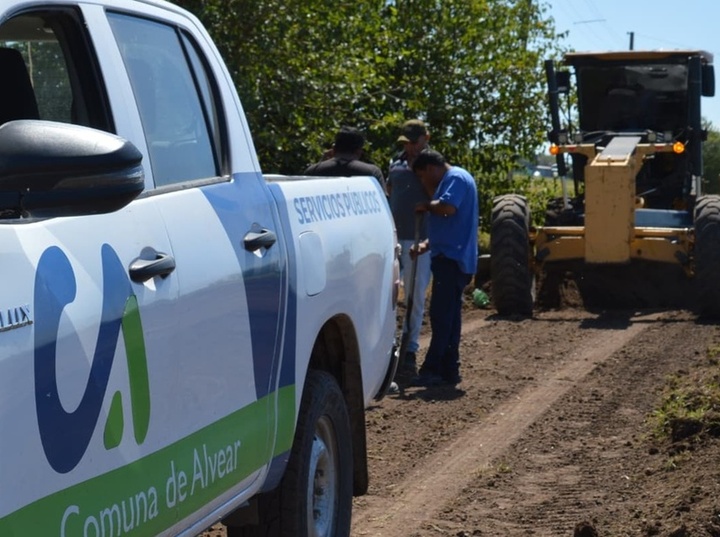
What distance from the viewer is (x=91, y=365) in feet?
9.23

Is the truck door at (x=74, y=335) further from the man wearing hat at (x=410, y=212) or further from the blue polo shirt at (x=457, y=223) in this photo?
the man wearing hat at (x=410, y=212)

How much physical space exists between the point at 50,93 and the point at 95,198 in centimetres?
114

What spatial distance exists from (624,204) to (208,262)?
35.9ft

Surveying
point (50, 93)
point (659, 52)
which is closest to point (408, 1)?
point (659, 52)

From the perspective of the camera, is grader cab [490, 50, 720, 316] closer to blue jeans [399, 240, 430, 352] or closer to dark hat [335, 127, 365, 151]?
blue jeans [399, 240, 430, 352]

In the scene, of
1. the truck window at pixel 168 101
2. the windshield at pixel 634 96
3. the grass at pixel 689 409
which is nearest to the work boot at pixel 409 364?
the grass at pixel 689 409

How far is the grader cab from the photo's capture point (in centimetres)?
1409

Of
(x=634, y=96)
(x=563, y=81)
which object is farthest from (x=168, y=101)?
(x=634, y=96)

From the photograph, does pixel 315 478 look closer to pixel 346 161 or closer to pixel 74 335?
pixel 74 335

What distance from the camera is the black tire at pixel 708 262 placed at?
13.6 meters

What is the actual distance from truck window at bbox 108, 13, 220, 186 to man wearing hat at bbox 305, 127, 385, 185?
17.3 feet

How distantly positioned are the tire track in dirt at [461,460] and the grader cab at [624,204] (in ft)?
9.18

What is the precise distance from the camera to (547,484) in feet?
23.2

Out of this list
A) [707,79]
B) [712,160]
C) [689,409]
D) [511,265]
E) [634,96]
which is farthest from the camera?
[712,160]
